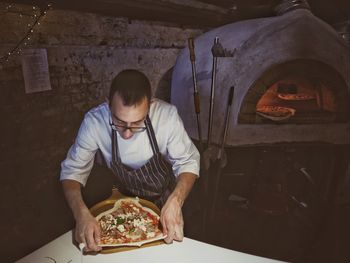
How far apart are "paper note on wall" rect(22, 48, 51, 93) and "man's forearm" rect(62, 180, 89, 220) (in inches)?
65.5

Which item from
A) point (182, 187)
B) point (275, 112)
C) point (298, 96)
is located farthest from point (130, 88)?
point (298, 96)

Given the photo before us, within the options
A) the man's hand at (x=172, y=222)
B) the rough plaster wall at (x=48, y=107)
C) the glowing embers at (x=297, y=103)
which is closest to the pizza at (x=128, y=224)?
the man's hand at (x=172, y=222)

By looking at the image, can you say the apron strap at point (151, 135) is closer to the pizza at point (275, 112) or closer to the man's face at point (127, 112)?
the man's face at point (127, 112)

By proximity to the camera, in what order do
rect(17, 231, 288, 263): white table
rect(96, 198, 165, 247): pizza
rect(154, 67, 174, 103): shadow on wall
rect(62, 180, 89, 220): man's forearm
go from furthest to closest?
rect(154, 67, 174, 103): shadow on wall
rect(62, 180, 89, 220): man's forearm
rect(96, 198, 165, 247): pizza
rect(17, 231, 288, 263): white table

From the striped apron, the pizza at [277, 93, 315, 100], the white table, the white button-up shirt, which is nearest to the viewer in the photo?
the white table

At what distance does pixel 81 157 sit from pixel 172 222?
101cm

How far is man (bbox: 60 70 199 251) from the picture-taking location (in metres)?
2.26

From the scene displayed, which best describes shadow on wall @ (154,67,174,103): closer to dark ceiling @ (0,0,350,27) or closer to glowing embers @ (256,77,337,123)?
dark ceiling @ (0,0,350,27)

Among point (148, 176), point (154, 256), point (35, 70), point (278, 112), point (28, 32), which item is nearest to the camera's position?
point (154, 256)

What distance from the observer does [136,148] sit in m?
2.77

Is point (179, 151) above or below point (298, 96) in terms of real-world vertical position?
below

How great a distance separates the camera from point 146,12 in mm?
4078

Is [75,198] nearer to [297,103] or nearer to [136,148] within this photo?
[136,148]

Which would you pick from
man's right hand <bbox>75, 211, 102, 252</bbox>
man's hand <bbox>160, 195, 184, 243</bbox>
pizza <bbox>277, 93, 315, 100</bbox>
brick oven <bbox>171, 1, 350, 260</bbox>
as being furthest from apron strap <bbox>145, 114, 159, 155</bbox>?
pizza <bbox>277, 93, 315, 100</bbox>
